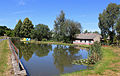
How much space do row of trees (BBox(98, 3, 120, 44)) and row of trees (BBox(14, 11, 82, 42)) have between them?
10163 millimetres

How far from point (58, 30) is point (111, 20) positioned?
73.0ft

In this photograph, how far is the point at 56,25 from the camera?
153 feet

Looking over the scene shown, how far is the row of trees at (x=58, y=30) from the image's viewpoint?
4009 centimetres

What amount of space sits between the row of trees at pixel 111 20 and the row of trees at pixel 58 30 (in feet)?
33.3

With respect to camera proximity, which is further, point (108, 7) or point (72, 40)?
point (72, 40)

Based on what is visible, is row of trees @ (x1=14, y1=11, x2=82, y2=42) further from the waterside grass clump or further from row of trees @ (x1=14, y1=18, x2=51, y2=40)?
the waterside grass clump

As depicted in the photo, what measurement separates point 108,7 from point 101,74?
30016 millimetres

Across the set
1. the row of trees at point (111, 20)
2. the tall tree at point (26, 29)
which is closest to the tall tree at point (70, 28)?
the row of trees at point (111, 20)

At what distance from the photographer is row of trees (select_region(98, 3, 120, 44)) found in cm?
3098

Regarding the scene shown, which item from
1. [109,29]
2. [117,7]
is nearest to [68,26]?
[109,29]

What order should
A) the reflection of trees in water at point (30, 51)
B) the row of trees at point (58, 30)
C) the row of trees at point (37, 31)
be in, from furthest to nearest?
the row of trees at point (37, 31)
the row of trees at point (58, 30)
the reflection of trees in water at point (30, 51)

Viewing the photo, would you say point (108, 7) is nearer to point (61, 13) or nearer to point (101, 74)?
point (61, 13)

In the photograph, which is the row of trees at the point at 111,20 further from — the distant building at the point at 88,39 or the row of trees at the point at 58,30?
the row of trees at the point at 58,30

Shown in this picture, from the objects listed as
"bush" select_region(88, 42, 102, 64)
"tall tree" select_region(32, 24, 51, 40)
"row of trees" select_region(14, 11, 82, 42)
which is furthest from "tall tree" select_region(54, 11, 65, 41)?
"bush" select_region(88, 42, 102, 64)
